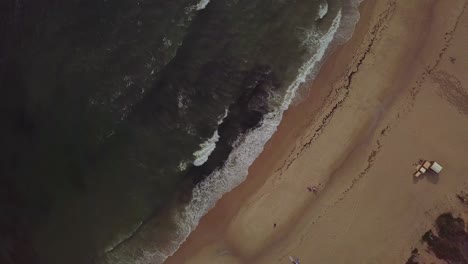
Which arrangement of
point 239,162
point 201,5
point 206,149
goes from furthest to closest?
point 201,5, point 206,149, point 239,162

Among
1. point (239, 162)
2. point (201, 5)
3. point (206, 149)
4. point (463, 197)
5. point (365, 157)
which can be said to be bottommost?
point (206, 149)

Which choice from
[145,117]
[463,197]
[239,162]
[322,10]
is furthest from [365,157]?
[145,117]

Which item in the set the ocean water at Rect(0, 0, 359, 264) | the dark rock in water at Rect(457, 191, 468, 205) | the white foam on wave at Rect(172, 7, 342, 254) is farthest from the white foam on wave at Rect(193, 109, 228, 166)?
the dark rock in water at Rect(457, 191, 468, 205)

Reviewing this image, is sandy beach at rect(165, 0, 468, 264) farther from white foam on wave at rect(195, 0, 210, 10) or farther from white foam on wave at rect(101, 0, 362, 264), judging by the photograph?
white foam on wave at rect(195, 0, 210, 10)

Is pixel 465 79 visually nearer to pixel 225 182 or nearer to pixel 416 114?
pixel 416 114

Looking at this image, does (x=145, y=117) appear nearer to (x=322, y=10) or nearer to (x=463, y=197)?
(x=322, y=10)

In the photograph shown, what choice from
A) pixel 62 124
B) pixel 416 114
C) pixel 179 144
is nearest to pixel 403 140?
pixel 416 114

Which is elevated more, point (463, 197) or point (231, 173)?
point (463, 197)
